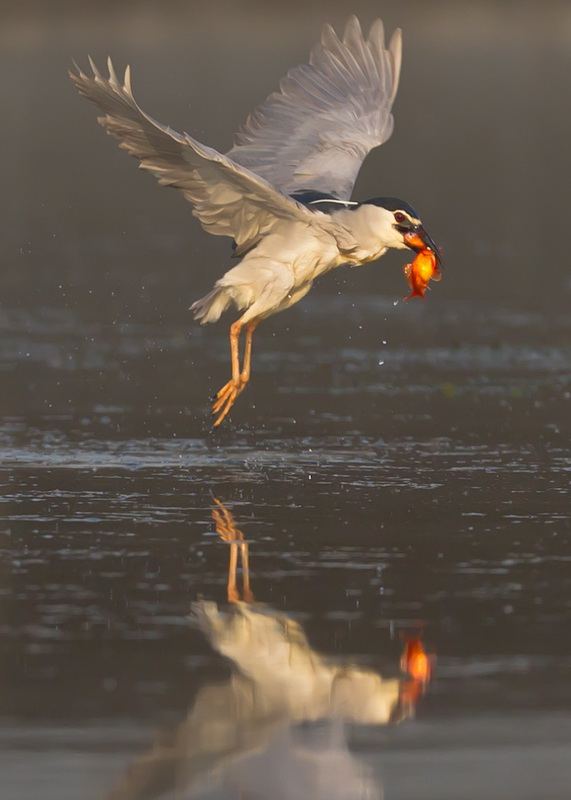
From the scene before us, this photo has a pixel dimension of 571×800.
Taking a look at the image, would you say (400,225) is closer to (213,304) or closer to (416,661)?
(213,304)

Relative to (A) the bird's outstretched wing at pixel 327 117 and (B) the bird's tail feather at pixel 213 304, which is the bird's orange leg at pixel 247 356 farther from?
(A) the bird's outstretched wing at pixel 327 117

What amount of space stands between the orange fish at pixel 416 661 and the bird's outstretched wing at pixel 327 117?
13.9 ft

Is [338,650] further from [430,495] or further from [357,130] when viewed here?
[357,130]

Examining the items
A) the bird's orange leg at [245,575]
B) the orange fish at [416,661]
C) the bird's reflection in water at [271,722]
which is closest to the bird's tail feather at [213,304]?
the bird's orange leg at [245,575]

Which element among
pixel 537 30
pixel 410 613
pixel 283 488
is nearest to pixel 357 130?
pixel 283 488

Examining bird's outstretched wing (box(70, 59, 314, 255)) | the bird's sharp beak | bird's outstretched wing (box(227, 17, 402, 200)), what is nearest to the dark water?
the bird's sharp beak

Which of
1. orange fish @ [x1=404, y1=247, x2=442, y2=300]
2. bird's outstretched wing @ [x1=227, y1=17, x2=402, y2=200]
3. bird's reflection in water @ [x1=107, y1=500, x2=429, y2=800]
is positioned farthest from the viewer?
bird's outstretched wing @ [x1=227, y1=17, x2=402, y2=200]

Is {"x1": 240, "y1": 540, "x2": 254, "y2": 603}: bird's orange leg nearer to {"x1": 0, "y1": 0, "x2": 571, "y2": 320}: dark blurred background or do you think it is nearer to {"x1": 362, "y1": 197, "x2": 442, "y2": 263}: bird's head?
{"x1": 362, "y1": 197, "x2": 442, "y2": 263}: bird's head

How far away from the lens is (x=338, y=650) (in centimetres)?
534

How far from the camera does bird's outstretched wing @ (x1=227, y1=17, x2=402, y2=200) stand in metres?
9.41

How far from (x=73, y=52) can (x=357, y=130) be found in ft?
73.8

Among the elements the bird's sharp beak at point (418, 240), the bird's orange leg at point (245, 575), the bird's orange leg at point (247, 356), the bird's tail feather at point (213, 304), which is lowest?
the bird's orange leg at point (245, 575)

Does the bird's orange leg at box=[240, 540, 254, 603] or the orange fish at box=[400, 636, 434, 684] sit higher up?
the bird's orange leg at box=[240, 540, 254, 603]

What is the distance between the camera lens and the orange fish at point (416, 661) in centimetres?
511
